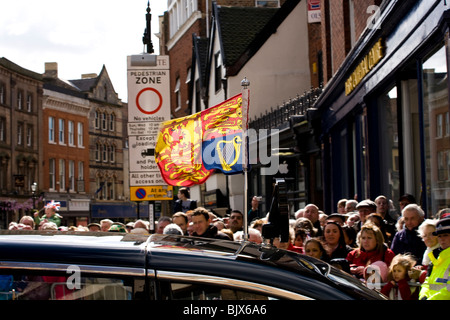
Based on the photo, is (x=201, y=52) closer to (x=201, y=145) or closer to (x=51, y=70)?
(x=201, y=145)

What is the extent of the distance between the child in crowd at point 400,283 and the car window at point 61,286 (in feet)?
13.8

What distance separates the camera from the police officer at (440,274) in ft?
19.7

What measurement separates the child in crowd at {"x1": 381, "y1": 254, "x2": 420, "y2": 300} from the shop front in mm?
3335

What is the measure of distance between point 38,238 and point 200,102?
34.2 meters

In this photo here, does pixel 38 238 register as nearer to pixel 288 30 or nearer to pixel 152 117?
pixel 152 117

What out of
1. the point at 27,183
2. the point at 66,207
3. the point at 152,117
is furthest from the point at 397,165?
the point at 66,207

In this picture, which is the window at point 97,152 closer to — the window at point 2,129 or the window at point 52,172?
the window at point 52,172

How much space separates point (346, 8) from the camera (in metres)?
17.4

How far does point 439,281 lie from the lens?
20.4 feet

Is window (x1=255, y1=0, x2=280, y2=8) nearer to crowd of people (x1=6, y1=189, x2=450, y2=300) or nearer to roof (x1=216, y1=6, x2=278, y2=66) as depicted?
roof (x1=216, y1=6, x2=278, y2=66)

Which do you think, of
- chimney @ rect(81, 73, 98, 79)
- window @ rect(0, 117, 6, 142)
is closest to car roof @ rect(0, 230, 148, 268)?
window @ rect(0, 117, 6, 142)

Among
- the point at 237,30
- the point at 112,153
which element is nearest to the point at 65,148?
the point at 112,153

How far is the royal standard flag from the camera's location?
446 inches

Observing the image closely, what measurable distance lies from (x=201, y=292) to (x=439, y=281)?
11.2 ft
